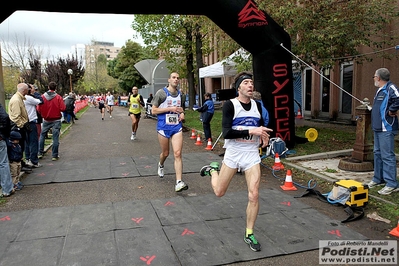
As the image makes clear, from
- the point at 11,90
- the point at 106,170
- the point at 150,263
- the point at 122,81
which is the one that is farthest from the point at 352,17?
the point at 11,90

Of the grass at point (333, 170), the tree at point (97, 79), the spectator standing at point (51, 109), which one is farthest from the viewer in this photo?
the tree at point (97, 79)

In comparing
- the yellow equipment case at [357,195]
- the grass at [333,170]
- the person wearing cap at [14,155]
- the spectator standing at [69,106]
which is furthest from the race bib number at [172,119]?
the spectator standing at [69,106]

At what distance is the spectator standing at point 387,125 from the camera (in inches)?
213

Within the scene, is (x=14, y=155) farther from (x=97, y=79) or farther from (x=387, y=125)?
(x=97, y=79)

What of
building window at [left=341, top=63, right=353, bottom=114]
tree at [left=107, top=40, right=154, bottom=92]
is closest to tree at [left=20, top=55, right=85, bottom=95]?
tree at [left=107, top=40, right=154, bottom=92]

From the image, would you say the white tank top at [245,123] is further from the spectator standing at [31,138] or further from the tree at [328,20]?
the tree at [328,20]

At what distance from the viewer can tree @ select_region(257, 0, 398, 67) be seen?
9391 millimetres

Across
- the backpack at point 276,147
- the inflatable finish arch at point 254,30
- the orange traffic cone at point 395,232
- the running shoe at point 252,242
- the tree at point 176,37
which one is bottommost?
the orange traffic cone at point 395,232

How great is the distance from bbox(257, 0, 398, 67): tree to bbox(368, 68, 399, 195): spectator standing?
3.98 m

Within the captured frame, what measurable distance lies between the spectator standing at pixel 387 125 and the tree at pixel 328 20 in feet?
13.1

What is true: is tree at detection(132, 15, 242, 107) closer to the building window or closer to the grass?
the building window

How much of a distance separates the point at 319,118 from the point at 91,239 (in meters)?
15.3

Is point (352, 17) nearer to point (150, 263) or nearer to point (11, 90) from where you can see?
point (150, 263)

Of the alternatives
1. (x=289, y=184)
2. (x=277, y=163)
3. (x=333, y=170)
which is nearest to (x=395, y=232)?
(x=289, y=184)
